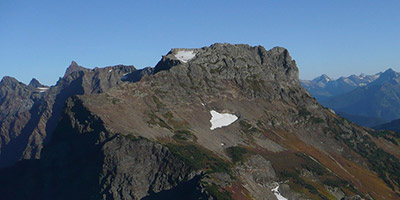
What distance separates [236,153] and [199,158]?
96.7 ft

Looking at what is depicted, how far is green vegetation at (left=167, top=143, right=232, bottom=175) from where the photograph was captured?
15588 centimetres

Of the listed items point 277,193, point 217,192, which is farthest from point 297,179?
point 217,192

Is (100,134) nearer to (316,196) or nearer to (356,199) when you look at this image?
(316,196)

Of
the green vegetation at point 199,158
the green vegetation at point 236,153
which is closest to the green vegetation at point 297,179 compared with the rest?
the green vegetation at point 236,153

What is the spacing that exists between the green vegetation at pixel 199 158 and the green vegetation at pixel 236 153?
11.4m

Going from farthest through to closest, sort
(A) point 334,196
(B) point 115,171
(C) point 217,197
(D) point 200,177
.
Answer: (A) point 334,196 → (B) point 115,171 → (D) point 200,177 → (C) point 217,197

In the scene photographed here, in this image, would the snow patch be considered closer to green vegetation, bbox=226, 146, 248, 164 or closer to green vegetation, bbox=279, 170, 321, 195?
green vegetation, bbox=279, 170, 321, 195

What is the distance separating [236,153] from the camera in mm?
188250

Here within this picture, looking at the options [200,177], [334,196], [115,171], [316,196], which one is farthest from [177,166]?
[334,196]

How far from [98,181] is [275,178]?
240 feet

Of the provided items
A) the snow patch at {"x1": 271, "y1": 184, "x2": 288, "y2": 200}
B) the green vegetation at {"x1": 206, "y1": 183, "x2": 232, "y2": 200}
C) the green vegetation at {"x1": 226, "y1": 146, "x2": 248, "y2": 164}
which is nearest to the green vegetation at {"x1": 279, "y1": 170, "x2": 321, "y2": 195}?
the snow patch at {"x1": 271, "y1": 184, "x2": 288, "y2": 200}

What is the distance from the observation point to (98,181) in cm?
15725

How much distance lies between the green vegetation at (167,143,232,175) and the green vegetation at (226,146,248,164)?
11367 mm

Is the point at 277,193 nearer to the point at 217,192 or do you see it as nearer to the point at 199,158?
the point at 199,158
